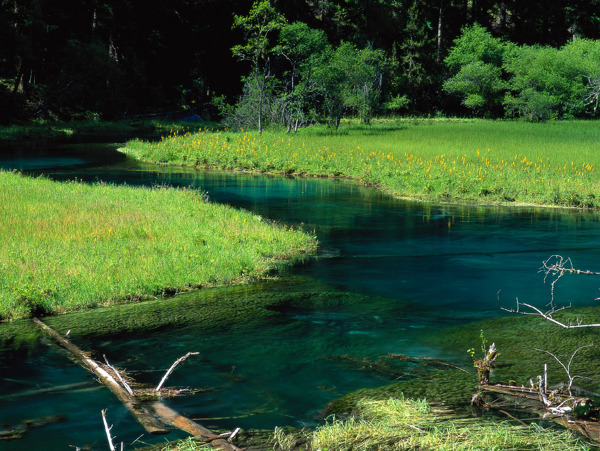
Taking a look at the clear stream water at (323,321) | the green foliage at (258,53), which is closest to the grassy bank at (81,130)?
the green foliage at (258,53)

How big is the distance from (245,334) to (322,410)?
2.41 meters

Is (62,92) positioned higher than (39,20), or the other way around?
(39,20)

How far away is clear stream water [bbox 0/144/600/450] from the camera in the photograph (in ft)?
21.2

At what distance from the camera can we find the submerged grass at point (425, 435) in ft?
17.2

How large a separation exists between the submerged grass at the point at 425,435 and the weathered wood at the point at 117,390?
1.11 m

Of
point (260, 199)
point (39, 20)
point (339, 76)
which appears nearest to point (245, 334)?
point (260, 199)

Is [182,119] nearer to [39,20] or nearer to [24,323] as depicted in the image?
[39,20]

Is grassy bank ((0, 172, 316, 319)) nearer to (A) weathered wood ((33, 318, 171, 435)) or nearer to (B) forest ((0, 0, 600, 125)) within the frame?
(A) weathered wood ((33, 318, 171, 435))

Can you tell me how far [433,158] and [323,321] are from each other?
17203 millimetres

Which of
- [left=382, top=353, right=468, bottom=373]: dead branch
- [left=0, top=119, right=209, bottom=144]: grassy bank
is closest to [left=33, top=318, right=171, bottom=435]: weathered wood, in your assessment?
[left=382, top=353, right=468, bottom=373]: dead branch

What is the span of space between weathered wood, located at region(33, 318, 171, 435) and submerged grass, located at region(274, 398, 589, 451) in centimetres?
111

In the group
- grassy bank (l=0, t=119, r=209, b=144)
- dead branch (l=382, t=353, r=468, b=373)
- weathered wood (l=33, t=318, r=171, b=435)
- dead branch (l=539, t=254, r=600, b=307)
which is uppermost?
grassy bank (l=0, t=119, r=209, b=144)

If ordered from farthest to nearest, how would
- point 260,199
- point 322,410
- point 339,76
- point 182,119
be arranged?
point 182,119 < point 339,76 < point 260,199 < point 322,410

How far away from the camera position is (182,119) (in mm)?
57781
